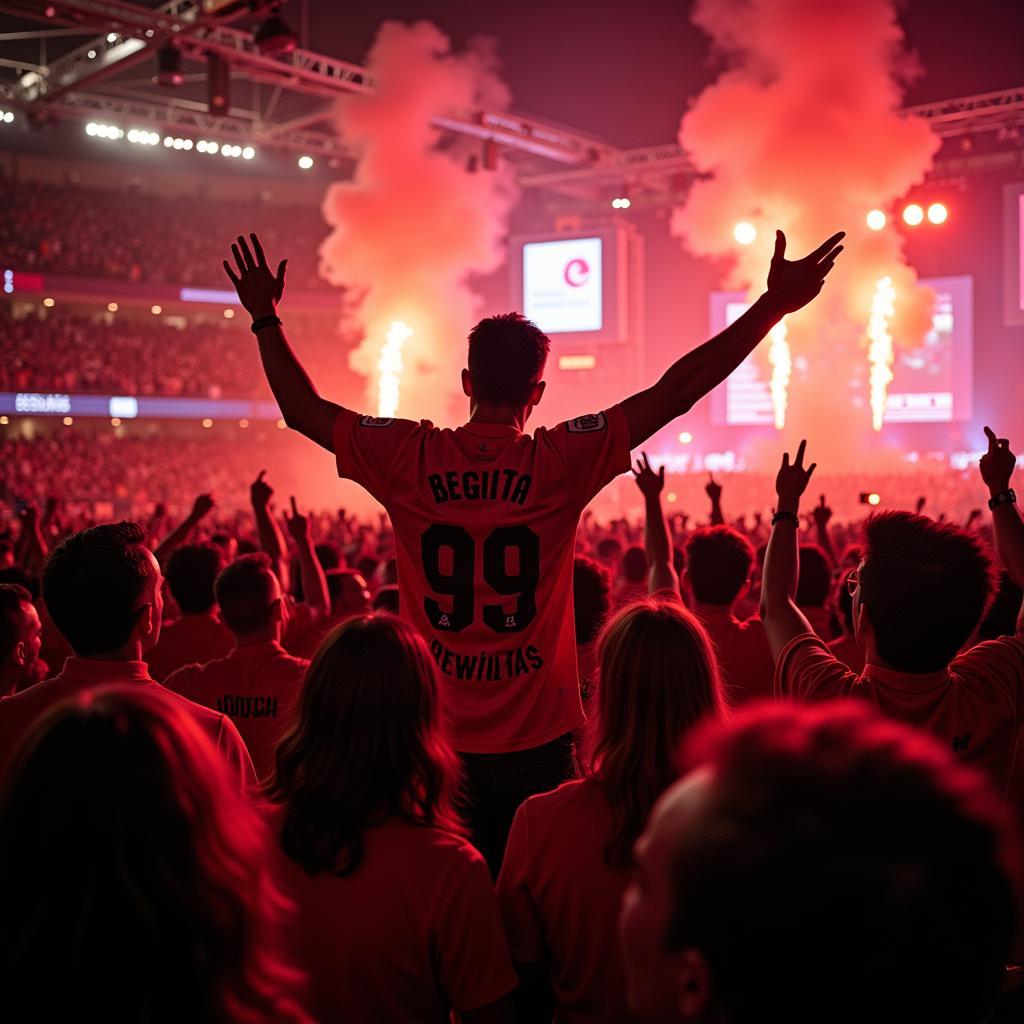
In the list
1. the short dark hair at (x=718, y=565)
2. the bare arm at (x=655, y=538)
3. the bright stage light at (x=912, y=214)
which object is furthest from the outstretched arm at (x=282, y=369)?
the bright stage light at (x=912, y=214)

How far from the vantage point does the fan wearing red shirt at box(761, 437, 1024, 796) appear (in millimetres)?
2820

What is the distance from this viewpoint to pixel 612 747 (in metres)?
2.53

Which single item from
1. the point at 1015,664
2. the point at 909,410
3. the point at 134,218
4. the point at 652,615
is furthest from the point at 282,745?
the point at 134,218

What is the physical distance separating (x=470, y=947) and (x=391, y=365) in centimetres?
2584

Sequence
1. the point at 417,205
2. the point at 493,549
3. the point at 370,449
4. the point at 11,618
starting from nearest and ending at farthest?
the point at 493,549, the point at 370,449, the point at 11,618, the point at 417,205

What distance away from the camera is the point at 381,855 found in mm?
2236

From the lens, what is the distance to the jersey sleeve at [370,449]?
11.0ft

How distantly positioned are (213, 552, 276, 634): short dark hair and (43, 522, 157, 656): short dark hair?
3.92 ft

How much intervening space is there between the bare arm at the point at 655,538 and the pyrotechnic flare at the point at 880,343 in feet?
79.6

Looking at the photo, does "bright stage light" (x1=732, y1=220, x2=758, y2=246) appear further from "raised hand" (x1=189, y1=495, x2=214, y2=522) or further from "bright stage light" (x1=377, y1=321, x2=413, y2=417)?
"raised hand" (x1=189, y1=495, x2=214, y2=522)

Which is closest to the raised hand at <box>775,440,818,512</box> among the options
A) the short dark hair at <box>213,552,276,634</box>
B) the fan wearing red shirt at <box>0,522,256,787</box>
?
the fan wearing red shirt at <box>0,522,256,787</box>

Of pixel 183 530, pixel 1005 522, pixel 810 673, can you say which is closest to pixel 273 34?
pixel 183 530

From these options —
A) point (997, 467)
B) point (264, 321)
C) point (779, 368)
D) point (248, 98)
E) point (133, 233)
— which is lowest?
point (997, 467)

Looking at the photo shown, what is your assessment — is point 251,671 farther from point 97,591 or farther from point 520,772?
point 520,772
